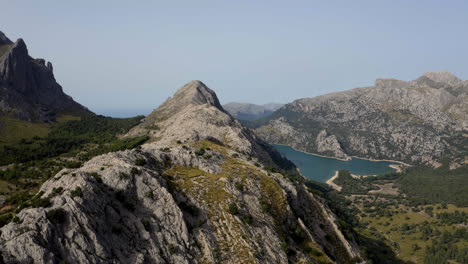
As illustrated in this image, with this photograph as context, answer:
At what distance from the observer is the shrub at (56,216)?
45.9 m

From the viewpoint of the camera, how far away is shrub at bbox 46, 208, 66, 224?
151 feet

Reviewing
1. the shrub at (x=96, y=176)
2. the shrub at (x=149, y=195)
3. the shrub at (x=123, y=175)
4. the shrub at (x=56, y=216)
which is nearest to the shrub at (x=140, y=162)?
the shrub at (x=123, y=175)

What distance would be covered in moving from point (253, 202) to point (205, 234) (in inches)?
766

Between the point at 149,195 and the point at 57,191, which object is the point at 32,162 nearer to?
the point at 57,191

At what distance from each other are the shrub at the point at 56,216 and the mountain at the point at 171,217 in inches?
6.0

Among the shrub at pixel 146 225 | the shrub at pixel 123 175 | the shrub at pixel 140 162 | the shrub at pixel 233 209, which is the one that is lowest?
the shrub at pixel 233 209

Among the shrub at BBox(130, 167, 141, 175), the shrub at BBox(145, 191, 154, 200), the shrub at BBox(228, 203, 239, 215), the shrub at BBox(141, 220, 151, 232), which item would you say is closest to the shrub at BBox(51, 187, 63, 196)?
the shrub at BBox(130, 167, 141, 175)

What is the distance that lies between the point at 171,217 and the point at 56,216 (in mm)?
22450

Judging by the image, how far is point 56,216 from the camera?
4631 centimetres

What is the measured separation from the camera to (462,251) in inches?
7195

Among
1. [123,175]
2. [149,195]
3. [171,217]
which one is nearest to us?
[171,217]

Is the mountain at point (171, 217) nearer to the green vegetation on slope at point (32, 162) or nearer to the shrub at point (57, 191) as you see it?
the shrub at point (57, 191)

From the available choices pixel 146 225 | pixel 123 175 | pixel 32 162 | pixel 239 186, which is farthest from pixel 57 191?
pixel 32 162

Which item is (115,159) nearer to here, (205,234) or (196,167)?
(196,167)
